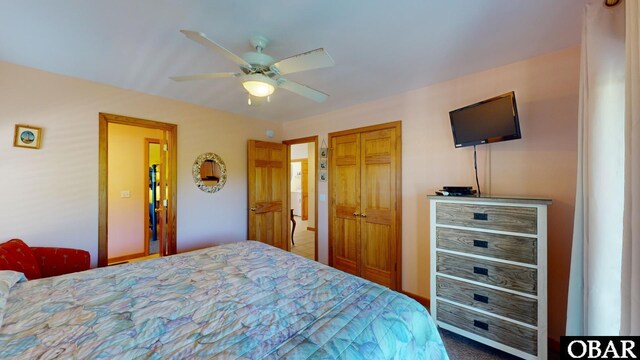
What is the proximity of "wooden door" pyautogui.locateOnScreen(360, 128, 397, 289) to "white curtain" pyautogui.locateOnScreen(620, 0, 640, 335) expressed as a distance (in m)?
2.19

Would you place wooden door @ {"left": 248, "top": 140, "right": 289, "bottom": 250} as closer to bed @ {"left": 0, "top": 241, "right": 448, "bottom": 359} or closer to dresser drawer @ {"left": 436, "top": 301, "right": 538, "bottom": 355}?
bed @ {"left": 0, "top": 241, "right": 448, "bottom": 359}

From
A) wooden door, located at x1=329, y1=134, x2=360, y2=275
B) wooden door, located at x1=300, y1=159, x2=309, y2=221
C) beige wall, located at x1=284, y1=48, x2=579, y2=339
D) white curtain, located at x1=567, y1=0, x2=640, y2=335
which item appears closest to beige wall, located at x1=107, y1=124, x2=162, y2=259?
wooden door, located at x1=329, y1=134, x2=360, y2=275

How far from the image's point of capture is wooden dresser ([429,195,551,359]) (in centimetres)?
165

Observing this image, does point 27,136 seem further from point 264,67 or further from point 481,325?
point 481,325

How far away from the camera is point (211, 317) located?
3.71 ft

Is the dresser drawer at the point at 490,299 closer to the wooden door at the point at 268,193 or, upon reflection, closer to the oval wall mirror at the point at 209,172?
the wooden door at the point at 268,193

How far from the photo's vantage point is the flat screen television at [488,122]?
1798 millimetres

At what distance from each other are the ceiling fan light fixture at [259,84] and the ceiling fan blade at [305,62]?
0.35 feet

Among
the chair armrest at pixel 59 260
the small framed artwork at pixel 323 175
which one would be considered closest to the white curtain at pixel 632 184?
the small framed artwork at pixel 323 175

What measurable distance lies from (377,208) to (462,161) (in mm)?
1130

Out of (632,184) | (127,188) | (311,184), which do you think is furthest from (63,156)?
(311,184)

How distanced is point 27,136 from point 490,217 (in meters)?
4.07

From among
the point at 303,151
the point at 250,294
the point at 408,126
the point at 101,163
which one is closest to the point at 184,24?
the point at 250,294

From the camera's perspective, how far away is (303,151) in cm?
755
